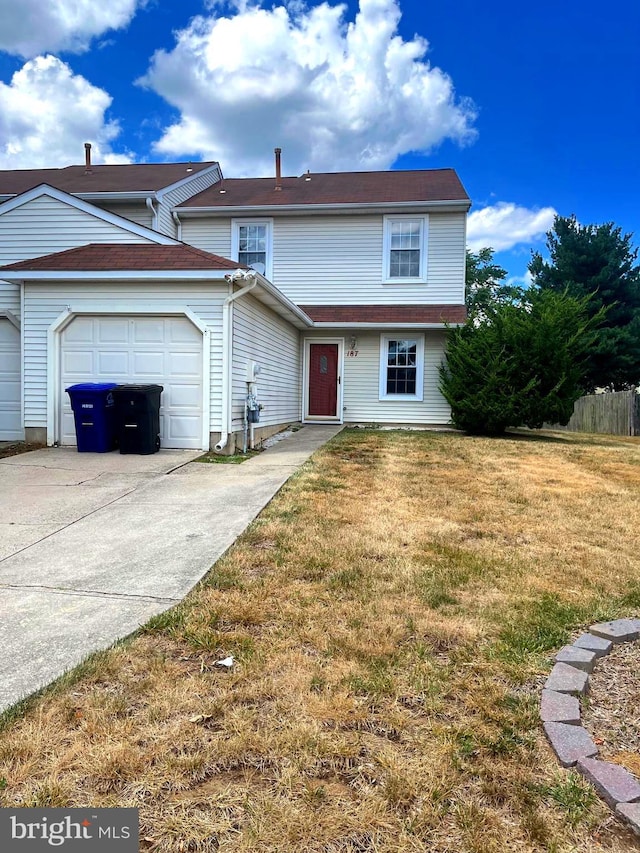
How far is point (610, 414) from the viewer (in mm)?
17641

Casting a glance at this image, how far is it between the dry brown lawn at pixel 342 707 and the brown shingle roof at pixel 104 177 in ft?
42.0

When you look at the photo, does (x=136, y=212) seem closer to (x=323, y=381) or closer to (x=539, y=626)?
(x=323, y=381)

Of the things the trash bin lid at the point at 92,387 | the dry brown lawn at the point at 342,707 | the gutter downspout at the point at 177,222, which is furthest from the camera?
the gutter downspout at the point at 177,222

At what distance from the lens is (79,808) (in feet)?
5.17

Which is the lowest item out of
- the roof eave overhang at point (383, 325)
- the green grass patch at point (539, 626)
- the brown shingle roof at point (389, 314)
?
the green grass patch at point (539, 626)

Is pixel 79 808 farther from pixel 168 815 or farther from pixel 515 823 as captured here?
pixel 515 823

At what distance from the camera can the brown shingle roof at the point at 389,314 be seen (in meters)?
12.7

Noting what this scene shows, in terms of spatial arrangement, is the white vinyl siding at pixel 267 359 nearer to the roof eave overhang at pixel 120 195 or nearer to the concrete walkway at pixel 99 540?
the concrete walkway at pixel 99 540

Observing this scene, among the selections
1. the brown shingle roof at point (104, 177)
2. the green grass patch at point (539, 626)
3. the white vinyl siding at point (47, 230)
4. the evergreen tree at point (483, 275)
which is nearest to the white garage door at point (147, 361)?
the white vinyl siding at point (47, 230)

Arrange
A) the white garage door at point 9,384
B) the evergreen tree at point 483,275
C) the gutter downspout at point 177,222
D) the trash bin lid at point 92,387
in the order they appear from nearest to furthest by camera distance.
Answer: the trash bin lid at point 92,387, the white garage door at point 9,384, the gutter downspout at point 177,222, the evergreen tree at point 483,275

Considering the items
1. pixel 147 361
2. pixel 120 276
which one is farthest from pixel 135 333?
pixel 120 276

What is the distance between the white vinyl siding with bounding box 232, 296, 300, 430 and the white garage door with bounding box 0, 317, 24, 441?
4.30 meters

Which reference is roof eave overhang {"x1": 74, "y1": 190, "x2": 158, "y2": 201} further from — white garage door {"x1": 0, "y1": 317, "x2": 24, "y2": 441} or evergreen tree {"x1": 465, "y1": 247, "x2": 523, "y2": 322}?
evergreen tree {"x1": 465, "y1": 247, "x2": 523, "y2": 322}

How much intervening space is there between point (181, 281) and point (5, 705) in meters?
7.18
